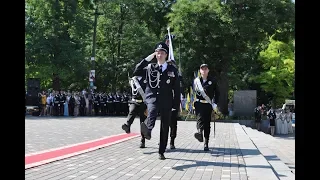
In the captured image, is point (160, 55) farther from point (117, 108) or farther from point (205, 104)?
point (117, 108)

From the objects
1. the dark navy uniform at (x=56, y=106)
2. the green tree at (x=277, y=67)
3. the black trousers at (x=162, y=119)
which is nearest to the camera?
the black trousers at (x=162, y=119)

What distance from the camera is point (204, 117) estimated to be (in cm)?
993

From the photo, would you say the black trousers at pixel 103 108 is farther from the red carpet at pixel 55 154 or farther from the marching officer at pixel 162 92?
Answer: the marching officer at pixel 162 92

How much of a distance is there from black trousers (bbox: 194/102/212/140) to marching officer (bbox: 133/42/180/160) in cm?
140

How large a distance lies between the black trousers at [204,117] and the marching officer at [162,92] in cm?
140

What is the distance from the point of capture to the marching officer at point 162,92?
320 inches

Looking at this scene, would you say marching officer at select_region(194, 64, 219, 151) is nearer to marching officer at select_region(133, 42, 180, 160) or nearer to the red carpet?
marching officer at select_region(133, 42, 180, 160)

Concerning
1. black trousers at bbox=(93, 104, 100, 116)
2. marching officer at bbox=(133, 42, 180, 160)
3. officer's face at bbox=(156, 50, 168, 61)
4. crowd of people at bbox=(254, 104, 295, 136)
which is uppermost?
officer's face at bbox=(156, 50, 168, 61)

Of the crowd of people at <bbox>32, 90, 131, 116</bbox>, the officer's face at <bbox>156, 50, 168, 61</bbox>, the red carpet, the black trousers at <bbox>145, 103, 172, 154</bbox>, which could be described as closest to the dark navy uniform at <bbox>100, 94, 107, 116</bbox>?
the crowd of people at <bbox>32, 90, 131, 116</bbox>

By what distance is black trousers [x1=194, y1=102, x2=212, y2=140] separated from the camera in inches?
388

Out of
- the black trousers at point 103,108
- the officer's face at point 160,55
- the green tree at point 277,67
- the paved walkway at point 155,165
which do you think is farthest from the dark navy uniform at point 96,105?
the officer's face at point 160,55

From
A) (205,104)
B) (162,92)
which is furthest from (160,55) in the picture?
(205,104)
